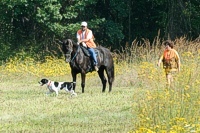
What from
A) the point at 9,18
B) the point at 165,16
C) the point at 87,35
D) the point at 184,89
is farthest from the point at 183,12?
the point at 184,89

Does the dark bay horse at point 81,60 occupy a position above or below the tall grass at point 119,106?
above

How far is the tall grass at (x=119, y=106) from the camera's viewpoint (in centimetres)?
1237

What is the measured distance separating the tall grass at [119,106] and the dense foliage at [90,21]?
10452 mm

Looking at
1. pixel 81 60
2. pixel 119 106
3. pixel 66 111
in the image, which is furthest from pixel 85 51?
pixel 66 111

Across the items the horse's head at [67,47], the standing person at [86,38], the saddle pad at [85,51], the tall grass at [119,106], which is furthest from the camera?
the saddle pad at [85,51]

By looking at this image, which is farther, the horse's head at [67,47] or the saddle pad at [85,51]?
the saddle pad at [85,51]

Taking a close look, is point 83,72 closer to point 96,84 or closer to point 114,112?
point 96,84

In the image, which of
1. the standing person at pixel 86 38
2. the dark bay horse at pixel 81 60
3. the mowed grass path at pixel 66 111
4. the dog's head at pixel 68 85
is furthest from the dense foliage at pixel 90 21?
the dog's head at pixel 68 85

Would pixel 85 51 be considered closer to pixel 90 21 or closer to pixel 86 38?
pixel 86 38

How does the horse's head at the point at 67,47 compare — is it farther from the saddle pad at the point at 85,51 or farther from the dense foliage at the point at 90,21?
the dense foliage at the point at 90,21

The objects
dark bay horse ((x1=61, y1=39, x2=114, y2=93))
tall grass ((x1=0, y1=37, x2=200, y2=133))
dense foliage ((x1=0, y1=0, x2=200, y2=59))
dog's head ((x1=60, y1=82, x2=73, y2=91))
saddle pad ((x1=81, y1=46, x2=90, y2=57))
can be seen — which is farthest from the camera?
dense foliage ((x1=0, y1=0, x2=200, y2=59))

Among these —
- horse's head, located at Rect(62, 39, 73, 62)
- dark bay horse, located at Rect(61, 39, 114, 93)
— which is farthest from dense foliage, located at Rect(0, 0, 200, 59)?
horse's head, located at Rect(62, 39, 73, 62)

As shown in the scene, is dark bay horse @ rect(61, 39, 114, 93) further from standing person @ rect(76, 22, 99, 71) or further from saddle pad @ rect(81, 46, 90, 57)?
standing person @ rect(76, 22, 99, 71)

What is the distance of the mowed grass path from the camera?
47.8 ft
